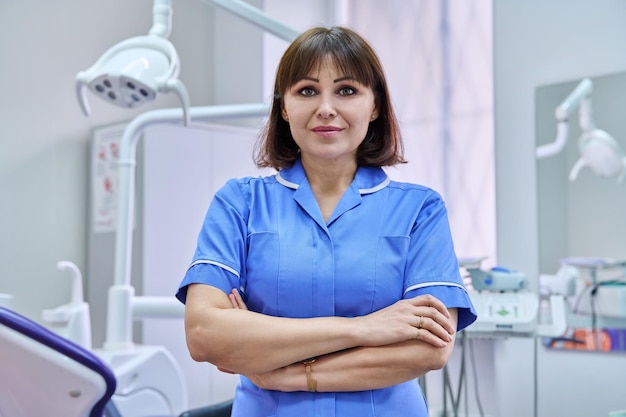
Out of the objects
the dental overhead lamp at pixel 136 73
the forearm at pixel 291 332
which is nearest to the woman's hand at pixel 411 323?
the forearm at pixel 291 332

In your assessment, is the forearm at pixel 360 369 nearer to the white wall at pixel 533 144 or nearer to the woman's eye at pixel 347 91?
the woman's eye at pixel 347 91

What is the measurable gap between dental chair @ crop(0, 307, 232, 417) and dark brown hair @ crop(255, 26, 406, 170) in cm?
50

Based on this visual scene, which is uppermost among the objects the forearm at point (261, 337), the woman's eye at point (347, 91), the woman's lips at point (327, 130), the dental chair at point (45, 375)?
the woman's eye at point (347, 91)

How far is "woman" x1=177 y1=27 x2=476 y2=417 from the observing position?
106 centimetres

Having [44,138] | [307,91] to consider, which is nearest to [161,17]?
[307,91]

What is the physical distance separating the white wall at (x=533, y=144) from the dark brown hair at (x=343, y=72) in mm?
2123

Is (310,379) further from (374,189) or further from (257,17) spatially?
(257,17)

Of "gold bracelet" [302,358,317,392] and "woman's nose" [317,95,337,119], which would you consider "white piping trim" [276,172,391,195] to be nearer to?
"woman's nose" [317,95,337,119]

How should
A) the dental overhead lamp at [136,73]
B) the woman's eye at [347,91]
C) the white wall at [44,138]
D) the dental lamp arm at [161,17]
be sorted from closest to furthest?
the woman's eye at [347,91] < the dental overhead lamp at [136,73] < the dental lamp arm at [161,17] < the white wall at [44,138]

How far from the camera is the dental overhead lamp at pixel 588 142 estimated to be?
3027 mm

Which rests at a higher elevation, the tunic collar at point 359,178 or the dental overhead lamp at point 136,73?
the dental overhead lamp at point 136,73

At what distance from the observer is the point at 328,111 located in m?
1.11

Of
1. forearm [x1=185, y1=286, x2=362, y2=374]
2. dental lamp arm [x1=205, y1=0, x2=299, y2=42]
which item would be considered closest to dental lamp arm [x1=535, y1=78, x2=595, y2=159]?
dental lamp arm [x1=205, y1=0, x2=299, y2=42]

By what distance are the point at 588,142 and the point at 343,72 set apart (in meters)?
2.27
